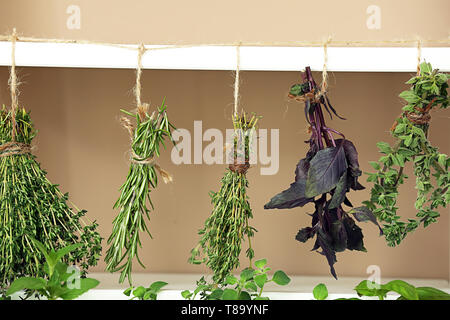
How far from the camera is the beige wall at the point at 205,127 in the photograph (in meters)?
1.06

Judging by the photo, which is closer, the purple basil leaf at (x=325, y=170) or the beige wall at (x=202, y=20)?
the purple basil leaf at (x=325, y=170)

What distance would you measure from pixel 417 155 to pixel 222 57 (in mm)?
400

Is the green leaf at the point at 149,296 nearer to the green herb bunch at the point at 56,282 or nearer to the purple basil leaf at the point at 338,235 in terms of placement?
the green herb bunch at the point at 56,282

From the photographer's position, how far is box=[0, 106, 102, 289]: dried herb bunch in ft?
2.56

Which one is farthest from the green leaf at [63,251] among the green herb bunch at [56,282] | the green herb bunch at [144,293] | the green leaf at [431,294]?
the green leaf at [431,294]

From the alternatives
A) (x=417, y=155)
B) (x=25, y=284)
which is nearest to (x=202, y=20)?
(x=417, y=155)

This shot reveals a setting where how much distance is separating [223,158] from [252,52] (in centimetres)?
34

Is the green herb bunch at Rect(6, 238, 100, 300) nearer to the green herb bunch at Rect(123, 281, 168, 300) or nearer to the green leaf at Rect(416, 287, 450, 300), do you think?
the green herb bunch at Rect(123, 281, 168, 300)

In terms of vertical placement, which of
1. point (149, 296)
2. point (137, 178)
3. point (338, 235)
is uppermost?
point (137, 178)

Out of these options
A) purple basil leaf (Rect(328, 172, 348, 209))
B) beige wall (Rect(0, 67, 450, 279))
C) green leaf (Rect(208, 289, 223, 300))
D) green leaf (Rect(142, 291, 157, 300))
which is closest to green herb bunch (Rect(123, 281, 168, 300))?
green leaf (Rect(142, 291, 157, 300))

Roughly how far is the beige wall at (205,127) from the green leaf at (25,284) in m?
0.33

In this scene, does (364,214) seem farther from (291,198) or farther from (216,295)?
(216,295)

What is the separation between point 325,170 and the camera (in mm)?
759

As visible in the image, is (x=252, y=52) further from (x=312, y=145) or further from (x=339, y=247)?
(x=339, y=247)
